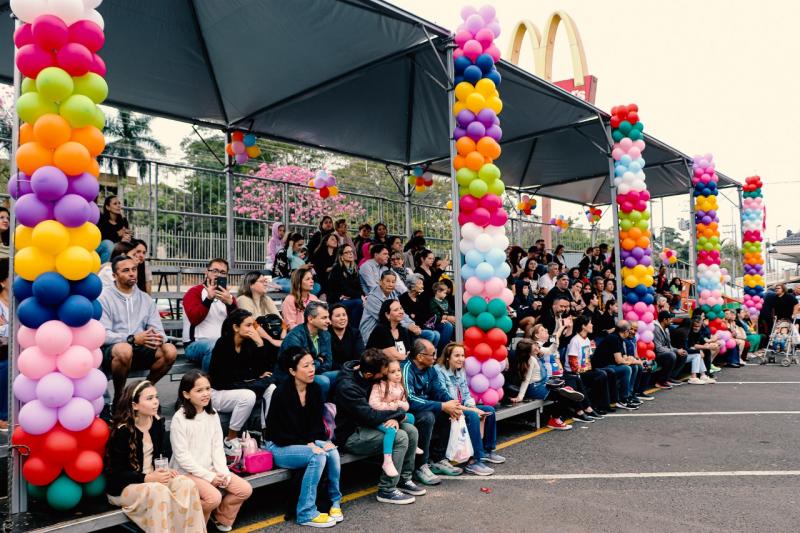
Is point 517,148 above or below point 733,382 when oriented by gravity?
above

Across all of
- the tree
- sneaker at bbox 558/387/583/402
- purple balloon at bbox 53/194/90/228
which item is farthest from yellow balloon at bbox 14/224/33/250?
the tree

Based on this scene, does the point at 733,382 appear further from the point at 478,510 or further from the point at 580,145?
the point at 478,510

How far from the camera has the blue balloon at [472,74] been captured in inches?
304

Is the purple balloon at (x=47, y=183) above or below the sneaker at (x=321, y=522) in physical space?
above

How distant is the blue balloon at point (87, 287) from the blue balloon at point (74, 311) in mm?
50

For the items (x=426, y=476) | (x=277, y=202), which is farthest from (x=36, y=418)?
(x=277, y=202)

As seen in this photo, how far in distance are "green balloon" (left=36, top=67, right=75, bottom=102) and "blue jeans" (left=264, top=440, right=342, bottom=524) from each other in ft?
9.85

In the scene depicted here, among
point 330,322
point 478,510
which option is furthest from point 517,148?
point 478,510

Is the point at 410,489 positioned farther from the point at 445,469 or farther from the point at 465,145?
the point at 465,145

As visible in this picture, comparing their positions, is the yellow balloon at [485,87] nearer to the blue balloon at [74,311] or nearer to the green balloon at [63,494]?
the blue balloon at [74,311]

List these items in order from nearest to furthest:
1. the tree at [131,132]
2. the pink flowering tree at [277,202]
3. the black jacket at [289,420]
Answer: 1. the black jacket at [289,420]
2. the pink flowering tree at [277,202]
3. the tree at [131,132]

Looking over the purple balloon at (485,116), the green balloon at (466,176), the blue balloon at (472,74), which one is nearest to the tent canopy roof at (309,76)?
the blue balloon at (472,74)

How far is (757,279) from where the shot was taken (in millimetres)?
17500

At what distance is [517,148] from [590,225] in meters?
7.25
